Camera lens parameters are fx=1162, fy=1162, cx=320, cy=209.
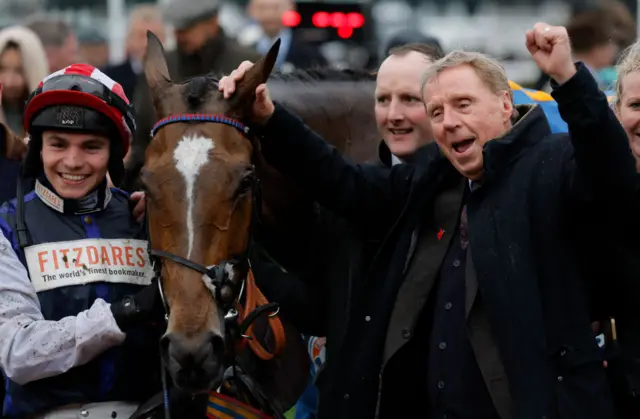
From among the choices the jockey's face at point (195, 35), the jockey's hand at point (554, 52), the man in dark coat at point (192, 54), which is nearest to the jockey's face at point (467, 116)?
the jockey's hand at point (554, 52)

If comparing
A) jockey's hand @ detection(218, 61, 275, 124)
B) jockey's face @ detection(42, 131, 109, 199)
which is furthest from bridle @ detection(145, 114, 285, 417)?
jockey's face @ detection(42, 131, 109, 199)

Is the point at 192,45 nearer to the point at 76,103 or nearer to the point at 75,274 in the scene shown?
the point at 76,103

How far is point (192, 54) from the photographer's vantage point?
6.07 meters

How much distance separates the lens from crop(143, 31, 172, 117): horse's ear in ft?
14.0

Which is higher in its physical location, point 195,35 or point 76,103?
point 195,35

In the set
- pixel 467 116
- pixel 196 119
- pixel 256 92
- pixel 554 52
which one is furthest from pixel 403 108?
pixel 554 52

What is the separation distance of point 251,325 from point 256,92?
864 mm

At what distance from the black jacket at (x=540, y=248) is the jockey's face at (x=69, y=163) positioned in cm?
113

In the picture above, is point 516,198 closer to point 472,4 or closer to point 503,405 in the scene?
point 503,405

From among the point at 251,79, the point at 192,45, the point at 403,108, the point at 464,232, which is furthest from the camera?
the point at 192,45

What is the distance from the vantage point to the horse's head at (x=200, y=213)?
3.76 m

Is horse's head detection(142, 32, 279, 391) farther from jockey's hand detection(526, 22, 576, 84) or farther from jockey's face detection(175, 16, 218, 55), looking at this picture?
jockey's face detection(175, 16, 218, 55)

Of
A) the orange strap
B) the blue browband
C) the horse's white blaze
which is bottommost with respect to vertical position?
the orange strap

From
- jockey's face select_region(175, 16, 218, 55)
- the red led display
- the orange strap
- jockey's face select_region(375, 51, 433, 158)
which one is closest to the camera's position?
the orange strap
